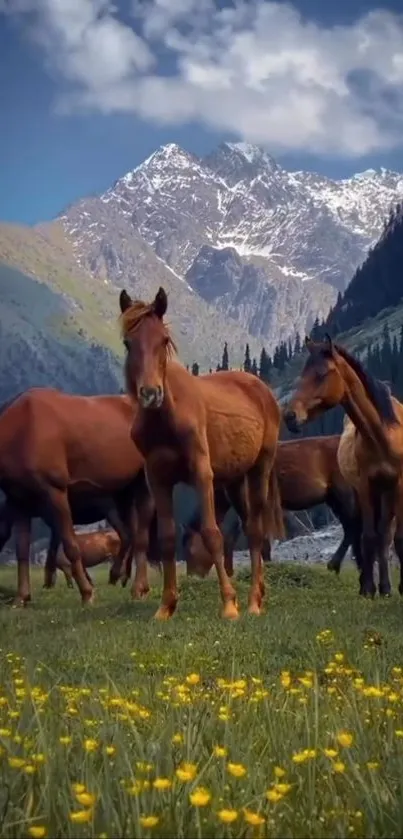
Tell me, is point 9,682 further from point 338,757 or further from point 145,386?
point 145,386

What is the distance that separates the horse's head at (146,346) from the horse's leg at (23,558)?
5862 mm

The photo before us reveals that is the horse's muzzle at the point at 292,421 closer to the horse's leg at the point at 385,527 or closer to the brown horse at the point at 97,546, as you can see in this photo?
the horse's leg at the point at 385,527

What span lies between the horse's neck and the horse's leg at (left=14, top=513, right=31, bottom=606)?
5817 mm

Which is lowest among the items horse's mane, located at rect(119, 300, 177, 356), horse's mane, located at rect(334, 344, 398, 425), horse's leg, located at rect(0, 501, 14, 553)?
horse's leg, located at rect(0, 501, 14, 553)

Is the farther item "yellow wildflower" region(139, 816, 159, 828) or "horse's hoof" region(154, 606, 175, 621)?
"horse's hoof" region(154, 606, 175, 621)

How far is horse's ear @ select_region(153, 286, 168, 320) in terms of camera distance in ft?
36.5

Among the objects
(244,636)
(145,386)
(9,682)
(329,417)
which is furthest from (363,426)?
(329,417)

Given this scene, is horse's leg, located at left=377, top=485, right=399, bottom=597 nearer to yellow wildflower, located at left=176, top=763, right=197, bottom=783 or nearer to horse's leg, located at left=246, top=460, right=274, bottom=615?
horse's leg, located at left=246, top=460, right=274, bottom=615

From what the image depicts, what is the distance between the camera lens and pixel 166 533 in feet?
39.3

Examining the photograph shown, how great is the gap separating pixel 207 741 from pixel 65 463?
1172 centimetres

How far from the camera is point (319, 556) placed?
169 ft

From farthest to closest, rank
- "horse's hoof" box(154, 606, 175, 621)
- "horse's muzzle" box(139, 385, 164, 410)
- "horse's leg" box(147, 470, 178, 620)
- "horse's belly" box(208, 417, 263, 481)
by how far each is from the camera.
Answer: "horse's belly" box(208, 417, 263, 481), "horse's leg" box(147, 470, 178, 620), "horse's hoof" box(154, 606, 175, 621), "horse's muzzle" box(139, 385, 164, 410)

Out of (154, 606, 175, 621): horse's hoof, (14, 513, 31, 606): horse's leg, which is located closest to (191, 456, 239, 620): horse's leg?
(154, 606, 175, 621): horse's hoof

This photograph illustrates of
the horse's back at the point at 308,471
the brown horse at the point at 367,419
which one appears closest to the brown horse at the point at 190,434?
the brown horse at the point at 367,419
